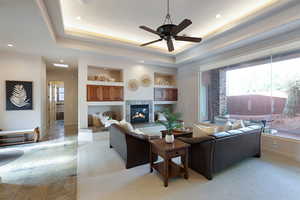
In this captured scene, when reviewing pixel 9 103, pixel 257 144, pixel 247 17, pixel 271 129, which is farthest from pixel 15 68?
pixel 271 129

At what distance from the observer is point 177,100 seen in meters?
6.87

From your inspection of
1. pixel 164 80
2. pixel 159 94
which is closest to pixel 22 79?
pixel 159 94

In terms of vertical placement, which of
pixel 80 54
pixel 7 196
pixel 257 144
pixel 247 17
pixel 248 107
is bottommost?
pixel 7 196

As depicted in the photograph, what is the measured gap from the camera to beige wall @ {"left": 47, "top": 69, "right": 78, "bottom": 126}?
24.2 ft

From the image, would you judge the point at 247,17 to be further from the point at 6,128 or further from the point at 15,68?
the point at 6,128

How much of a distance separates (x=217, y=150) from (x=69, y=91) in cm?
775

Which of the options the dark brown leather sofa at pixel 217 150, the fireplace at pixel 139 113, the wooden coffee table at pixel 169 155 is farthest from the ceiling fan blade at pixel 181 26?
the fireplace at pixel 139 113

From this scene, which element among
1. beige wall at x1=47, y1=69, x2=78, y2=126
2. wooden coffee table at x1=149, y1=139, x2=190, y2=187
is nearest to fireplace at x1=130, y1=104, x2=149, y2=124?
wooden coffee table at x1=149, y1=139, x2=190, y2=187

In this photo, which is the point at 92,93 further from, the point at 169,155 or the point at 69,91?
the point at 169,155

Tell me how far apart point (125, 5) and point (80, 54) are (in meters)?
2.64

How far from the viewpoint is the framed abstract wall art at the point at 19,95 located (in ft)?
14.2

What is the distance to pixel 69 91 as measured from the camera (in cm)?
755

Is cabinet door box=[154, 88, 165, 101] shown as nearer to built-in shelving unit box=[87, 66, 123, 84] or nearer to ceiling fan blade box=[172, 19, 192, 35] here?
built-in shelving unit box=[87, 66, 123, 84]

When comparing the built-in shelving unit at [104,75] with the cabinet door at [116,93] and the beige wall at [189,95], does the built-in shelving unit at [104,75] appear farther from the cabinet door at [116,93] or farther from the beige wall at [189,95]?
the beige wall at [189,95]
